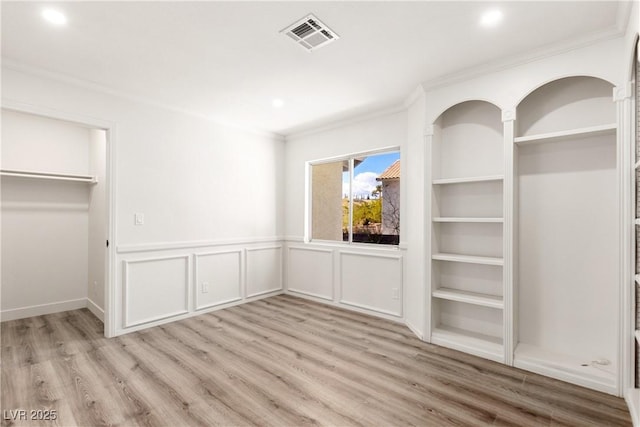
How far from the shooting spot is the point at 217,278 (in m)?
4.29

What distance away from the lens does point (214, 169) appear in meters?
4.28

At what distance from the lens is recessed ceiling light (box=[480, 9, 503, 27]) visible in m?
2.09

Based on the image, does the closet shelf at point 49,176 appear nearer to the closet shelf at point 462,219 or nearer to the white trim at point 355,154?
the white trim at point 355,154

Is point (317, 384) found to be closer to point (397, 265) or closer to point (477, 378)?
point (477, 378)

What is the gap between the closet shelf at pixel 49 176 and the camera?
3.70m

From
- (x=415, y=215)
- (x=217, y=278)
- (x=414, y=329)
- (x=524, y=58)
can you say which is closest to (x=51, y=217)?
(x=217, y=278)

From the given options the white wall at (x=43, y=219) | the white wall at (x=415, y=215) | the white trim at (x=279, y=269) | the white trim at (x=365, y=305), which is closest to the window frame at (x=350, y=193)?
the white trim at (x=365, y=305)

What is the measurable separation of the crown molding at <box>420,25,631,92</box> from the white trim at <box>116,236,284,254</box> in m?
3.05

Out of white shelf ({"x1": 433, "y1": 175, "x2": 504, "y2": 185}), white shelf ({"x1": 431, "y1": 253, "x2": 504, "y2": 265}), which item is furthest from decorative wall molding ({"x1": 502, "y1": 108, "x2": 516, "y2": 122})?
white shelf ({"x1": 431, "y1": 253, "x2": 504, "y2": 265})

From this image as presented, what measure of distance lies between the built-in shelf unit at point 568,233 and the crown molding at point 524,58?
0.29 m

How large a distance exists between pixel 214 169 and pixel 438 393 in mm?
3551

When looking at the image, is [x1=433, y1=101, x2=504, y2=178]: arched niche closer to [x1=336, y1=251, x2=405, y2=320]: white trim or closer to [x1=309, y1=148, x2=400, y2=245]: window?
[x1=309, y1=148, x2=400, y2=245]: window

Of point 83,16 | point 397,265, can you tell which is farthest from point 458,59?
point 83,16

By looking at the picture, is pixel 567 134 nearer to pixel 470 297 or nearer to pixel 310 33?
pixel 470 297
